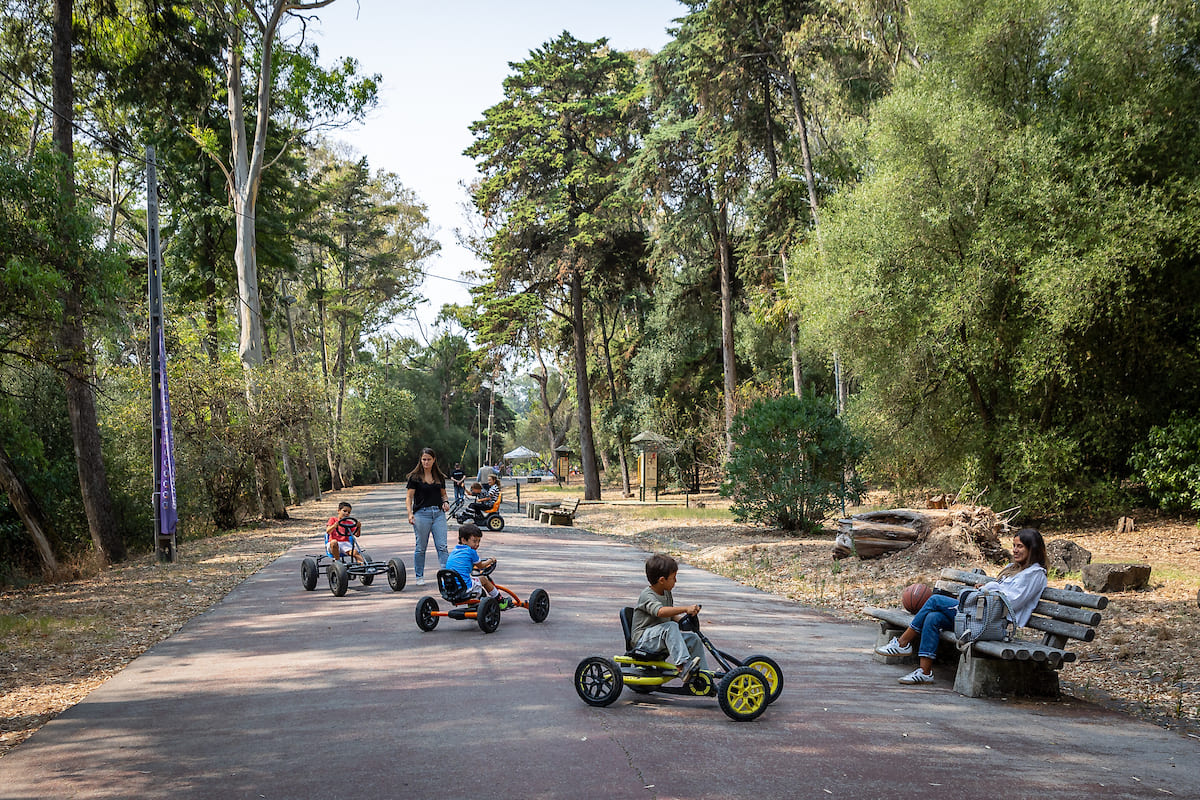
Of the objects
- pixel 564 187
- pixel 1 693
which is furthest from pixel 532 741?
pixel 564 187

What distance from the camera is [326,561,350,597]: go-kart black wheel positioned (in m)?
11.3

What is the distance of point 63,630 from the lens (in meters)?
9.59

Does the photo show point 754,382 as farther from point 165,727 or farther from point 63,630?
point 165,727

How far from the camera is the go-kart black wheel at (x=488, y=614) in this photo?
8.65 m

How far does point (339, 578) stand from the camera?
36.9 feet

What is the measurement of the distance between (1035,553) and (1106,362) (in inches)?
528

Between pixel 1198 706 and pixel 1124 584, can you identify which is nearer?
pixel 1198 706

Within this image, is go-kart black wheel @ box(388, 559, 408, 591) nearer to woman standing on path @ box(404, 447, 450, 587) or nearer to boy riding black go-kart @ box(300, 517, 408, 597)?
boy riding black go-kart @ box(300, 517, 408, 597)

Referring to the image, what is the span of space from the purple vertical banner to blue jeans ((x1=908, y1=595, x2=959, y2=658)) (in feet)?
45.5

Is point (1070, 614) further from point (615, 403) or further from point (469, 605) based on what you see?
point (615, 403)

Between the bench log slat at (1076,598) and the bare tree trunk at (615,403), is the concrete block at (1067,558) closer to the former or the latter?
the bench log slat at (1076,598)

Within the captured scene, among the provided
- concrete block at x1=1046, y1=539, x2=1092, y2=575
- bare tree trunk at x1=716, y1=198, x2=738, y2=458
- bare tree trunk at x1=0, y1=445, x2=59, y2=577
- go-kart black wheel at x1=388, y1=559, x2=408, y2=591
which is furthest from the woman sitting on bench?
bare tree trunk at x1=716, y1=198, x2=738, y2=458

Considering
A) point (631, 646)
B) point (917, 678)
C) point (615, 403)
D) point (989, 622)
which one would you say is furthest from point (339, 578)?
point (615, 403)

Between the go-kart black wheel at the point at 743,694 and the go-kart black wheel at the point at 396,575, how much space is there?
6.78m
